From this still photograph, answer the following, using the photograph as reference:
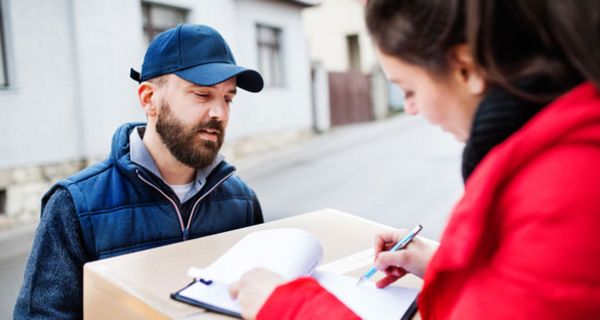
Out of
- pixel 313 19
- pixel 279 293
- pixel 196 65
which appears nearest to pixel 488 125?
pixel 279 293

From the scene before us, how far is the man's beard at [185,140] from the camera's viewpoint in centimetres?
141

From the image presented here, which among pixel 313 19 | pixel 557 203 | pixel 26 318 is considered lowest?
pixel 26 318

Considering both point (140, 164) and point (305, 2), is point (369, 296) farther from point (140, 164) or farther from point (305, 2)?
point (305, 2)

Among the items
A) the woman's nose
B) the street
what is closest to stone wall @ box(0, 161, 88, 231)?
the street

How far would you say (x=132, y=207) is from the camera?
1.31m

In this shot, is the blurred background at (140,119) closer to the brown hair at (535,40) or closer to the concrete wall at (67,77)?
the concrete wall at (67,77)

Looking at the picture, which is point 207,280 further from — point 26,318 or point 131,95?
point 131,95

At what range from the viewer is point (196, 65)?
1371mm

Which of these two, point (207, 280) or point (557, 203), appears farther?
point (207, 280)

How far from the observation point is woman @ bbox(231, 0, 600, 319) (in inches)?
19.0

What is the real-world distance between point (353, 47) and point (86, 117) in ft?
A: 45.9

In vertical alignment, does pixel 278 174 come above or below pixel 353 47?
below

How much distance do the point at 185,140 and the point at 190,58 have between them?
8.4 inches

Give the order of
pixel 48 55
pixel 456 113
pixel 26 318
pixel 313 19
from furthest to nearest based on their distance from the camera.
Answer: pixel 313 19 → pixel 48 55 → pixel 26 318 → pixel 456 113
